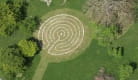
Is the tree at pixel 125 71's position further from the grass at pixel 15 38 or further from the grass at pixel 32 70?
the grass at pixel 15 38

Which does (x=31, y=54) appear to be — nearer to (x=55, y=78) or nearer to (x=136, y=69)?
(x=55, y=78)

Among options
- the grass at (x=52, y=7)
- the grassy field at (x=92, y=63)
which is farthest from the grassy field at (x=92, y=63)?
the grass at (x=52, y=7)

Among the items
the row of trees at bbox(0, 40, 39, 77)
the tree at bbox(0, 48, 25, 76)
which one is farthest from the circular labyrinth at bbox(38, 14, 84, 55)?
the tree at bbox(0, 48, 25, 76)

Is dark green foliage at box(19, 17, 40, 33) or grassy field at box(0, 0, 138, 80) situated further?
dark green foliage at box(19, 17, 40, 33)

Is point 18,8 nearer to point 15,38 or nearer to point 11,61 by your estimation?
point 15,38

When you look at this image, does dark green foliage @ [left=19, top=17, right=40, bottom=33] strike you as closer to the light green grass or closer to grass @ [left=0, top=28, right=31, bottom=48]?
grass @ [left=0, top=28, right=31, bottom=48]

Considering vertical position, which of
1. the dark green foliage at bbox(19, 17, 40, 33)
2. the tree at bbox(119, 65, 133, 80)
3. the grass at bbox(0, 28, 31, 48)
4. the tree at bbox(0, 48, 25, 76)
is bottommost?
the tree at bbox(119, 65, 133, 80)

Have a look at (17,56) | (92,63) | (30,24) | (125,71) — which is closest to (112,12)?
(92,63)
